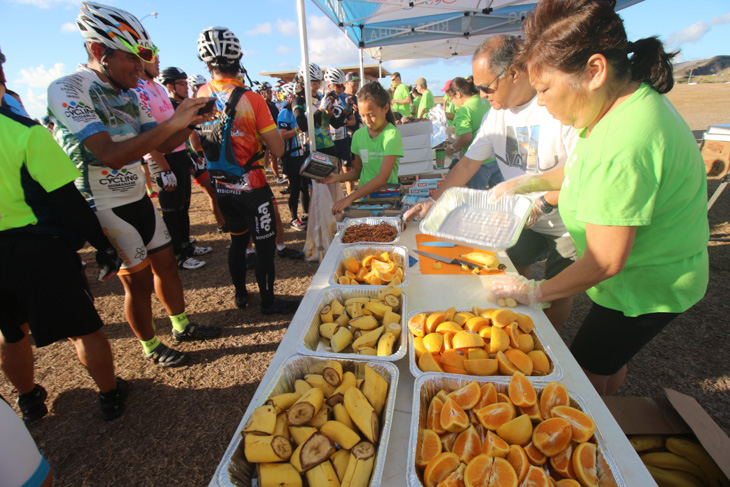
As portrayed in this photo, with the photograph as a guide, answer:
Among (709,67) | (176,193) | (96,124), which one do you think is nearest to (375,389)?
(96,124)

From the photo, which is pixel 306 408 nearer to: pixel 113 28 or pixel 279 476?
pixel 279 476

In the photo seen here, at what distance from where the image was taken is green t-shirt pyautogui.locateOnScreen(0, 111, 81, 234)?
1.47 meters

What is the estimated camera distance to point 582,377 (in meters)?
1.14

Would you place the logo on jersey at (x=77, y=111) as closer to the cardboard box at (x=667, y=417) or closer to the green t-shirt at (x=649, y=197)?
the green t-shirt at (x=649, y=197)

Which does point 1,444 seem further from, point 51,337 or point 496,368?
point 496,368

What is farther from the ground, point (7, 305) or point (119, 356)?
point (7, 305)

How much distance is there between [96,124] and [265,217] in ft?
4.09

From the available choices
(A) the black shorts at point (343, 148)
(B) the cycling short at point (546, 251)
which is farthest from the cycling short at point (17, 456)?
(A) the black shorts at point (343, 148)

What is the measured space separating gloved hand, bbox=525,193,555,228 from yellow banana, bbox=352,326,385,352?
4.22 ft

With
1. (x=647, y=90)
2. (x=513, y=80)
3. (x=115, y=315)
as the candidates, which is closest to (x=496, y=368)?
(x=647, y=90)

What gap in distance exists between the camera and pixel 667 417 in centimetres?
138

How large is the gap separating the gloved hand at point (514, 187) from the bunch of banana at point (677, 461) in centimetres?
134

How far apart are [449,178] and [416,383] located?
6.02ft

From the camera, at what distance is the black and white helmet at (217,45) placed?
2348mm
